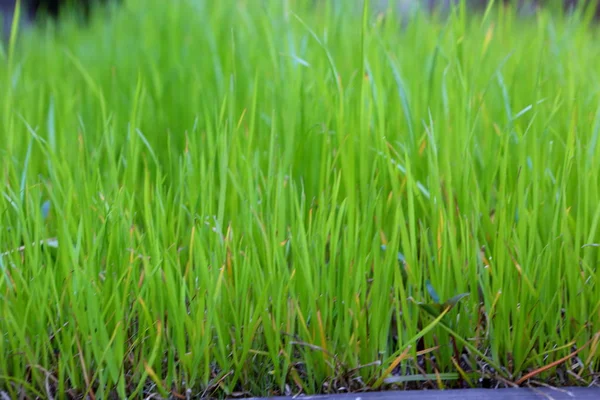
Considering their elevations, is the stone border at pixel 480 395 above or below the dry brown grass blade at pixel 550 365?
below

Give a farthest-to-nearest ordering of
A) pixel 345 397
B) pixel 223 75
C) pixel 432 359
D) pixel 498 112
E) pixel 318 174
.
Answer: pixel 223 75, pixel 498 112, pixel 318 174, pixel 432 359, pixel 345 397

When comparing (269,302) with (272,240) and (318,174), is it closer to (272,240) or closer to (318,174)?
(272,240)

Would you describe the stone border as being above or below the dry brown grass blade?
below

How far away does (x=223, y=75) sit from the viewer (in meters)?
1.56

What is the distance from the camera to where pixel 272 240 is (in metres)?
0.87

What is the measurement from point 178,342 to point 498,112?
0.89m

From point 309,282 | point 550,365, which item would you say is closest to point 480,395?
point 550,365

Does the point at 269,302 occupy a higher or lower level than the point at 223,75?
lower

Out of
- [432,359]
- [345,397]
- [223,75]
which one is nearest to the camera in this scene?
[345,397]

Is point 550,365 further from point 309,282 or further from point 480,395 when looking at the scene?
point 309,282

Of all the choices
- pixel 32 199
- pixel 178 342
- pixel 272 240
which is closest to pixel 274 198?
pixel 272 240

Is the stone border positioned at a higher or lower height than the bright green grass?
lower

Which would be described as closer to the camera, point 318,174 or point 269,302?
point 269,302

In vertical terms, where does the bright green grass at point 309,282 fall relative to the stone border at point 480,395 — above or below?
above
